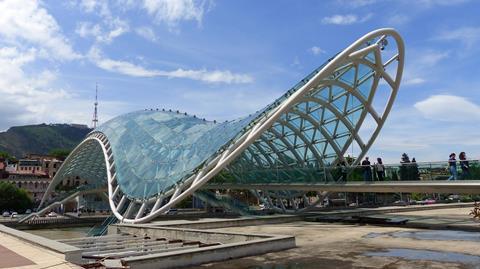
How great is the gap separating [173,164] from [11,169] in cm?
11526

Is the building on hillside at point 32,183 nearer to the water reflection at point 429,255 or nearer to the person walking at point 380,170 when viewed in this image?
the person walking at point 380,170

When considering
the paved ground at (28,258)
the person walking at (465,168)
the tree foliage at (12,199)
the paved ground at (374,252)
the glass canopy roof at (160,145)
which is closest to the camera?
the paved ground at (28,258)

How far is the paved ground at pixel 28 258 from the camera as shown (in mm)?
11492

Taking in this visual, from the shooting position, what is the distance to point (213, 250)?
13805 mm

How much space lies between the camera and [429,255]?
14188mm

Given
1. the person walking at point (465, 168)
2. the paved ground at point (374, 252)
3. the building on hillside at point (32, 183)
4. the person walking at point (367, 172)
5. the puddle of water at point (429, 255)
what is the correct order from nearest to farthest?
1. the paved ground at point (374, 252)
2. the puddle of water at point (429, 255)
3. the person walking at point (465, 168)
4. the person walking at point (367, 172)
5. the building on hillside at point (32, 183)

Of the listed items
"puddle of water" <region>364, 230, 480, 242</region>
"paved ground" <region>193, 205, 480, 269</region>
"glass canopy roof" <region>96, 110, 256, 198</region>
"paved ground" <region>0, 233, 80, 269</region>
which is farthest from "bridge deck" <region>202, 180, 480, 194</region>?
"paved ground" <region>0, 233, 80, 269</region>

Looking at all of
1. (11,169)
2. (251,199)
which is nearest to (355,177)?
(251,199)

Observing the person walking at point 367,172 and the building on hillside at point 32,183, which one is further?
the building on hillside at point 32,183

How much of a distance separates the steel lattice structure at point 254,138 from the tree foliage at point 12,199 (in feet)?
150

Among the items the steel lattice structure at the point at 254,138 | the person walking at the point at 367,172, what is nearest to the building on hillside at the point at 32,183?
the steel lattice structure at the point at 254,138

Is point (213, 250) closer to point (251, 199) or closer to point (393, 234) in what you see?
point (393, 234)

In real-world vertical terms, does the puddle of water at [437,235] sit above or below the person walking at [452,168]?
below

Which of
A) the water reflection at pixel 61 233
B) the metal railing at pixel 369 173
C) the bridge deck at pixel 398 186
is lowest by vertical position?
the water reflection at pixel 61 233
